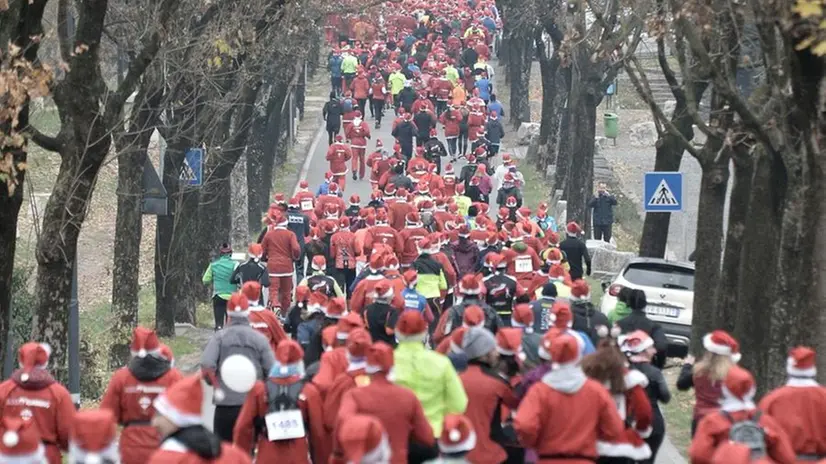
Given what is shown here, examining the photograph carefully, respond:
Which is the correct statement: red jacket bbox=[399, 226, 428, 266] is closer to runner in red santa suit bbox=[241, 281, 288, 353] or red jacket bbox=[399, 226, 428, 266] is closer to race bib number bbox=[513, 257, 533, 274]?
race bib number bbox=[513, 257, 533, 274]

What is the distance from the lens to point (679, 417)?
63.7 ft

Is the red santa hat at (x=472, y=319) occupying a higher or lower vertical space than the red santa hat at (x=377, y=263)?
higher

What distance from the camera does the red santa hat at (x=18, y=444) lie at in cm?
954

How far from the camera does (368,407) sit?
10.5 meters

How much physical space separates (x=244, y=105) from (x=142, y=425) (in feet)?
52.6

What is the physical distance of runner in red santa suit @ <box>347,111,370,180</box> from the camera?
40312mm

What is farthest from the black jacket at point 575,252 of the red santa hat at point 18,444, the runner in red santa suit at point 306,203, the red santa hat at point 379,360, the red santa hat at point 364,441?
the red santa hat at point 364,441

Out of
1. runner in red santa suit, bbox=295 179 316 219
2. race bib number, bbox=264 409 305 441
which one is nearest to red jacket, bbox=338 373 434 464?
race bib number, bbox=264 409 305 441

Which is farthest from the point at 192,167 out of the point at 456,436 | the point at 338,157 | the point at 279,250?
the point at 456,436

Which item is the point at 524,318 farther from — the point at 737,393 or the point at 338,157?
the point at 338,157

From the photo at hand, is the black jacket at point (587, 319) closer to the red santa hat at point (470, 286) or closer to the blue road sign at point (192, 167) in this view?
the red santa hat at point (470, 286)

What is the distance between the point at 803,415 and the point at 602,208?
23.1 metres

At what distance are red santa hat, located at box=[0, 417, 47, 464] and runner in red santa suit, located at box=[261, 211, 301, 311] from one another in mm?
14568

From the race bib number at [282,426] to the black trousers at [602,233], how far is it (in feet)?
75.7
